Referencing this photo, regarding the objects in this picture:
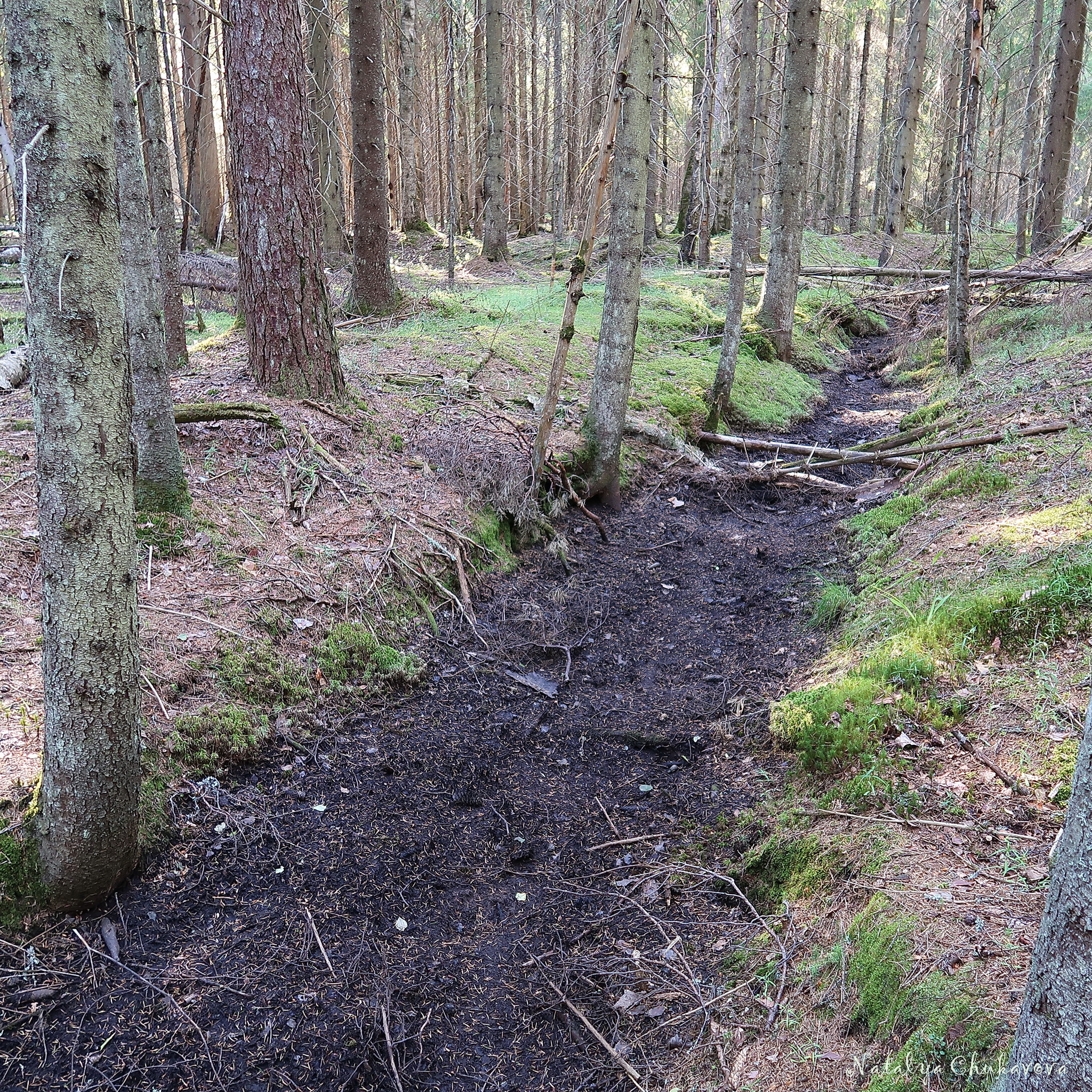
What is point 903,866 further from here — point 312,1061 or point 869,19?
point 869,19

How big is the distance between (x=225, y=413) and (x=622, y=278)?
378 centimetres

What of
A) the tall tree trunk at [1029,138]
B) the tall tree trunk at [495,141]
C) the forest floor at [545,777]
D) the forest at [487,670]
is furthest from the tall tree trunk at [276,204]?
the tall tree trunk at [1029,138]

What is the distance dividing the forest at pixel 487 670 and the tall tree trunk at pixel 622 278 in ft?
0.13

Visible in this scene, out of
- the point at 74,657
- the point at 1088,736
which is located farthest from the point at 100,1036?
the point at 1088,736

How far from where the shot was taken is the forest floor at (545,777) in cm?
282

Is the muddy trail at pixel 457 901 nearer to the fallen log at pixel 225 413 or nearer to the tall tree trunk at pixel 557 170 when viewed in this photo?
the fallen log at pixel 225 413

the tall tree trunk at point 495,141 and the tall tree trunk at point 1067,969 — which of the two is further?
the tall tree trunk at point 495,141

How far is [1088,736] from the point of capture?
1.54m

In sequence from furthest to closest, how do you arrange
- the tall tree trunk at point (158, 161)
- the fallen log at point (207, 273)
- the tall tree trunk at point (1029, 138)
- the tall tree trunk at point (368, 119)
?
the tall tree trunk at point (1029, 138) < the fallen log at point (207, 273) < the tall tree trunk at point (368, 119) < the tall tree trunk at point (158, 161)

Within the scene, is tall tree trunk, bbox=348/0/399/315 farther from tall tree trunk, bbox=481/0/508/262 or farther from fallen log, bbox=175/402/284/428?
tall tree trunk, bbox=481/0/508/262

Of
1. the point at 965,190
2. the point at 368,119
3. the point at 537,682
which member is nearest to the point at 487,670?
the point at 537,682

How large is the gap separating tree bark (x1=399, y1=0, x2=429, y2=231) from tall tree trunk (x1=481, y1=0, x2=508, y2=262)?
174 cm

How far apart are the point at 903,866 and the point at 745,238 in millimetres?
8179

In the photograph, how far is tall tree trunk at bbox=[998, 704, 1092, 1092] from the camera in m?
1.52
